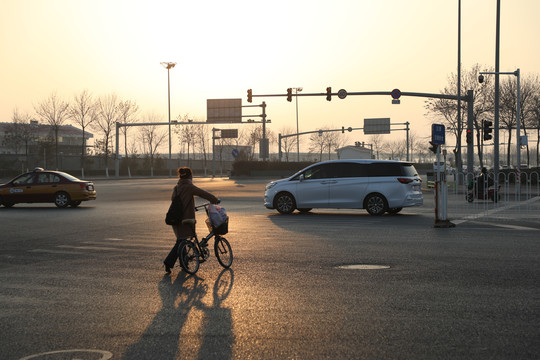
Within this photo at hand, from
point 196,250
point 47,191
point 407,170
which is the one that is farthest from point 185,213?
point 47,191

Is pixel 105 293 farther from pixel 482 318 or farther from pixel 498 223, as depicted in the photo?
pixel 498 223

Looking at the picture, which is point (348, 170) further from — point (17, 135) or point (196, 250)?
point (17, 135)

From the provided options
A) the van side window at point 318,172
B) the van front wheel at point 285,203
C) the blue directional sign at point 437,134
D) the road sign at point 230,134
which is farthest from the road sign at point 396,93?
the road sign at point 230,134

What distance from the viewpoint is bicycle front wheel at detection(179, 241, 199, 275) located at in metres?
8.70

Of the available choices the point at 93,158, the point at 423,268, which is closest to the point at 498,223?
the point at 423,268

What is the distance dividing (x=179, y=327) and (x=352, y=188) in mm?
13573

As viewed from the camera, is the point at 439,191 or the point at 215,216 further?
the point at 439,191

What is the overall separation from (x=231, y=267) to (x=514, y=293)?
4212mm

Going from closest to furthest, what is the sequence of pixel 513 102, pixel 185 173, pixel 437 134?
pixel 185 173 < pixel 437 134 < pixel 513 102

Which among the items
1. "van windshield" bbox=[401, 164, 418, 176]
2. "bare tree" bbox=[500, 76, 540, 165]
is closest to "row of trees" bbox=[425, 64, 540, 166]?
"bare tree" bbox=[500, 76, 540, 165]

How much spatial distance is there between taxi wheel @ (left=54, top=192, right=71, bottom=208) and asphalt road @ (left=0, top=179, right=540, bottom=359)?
1026 cm

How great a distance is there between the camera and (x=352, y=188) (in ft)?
61.7

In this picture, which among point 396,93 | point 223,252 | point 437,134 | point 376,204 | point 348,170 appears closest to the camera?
point 223,252

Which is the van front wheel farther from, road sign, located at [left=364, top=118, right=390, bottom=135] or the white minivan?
road sign, located at [left=364, top=118, right=390, bottom=135]
